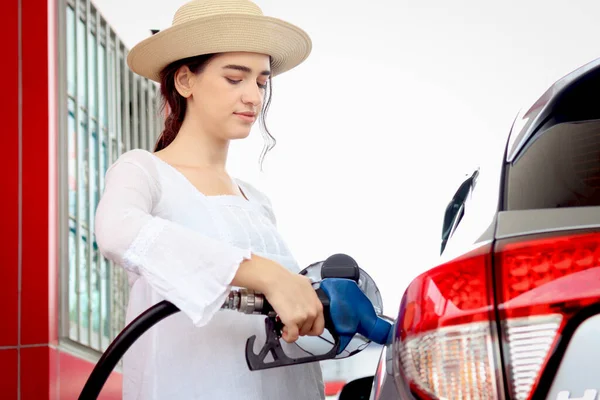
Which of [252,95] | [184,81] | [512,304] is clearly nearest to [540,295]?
[512,304]

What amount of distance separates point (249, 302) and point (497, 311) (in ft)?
1.37

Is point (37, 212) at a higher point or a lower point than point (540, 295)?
higher

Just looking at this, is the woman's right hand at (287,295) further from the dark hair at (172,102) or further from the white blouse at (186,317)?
the dark hair at (172,102)

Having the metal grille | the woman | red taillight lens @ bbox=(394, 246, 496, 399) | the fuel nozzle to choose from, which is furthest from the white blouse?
the metal grille

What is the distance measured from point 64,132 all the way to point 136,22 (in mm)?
5260

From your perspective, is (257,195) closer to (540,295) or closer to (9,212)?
(540,295)

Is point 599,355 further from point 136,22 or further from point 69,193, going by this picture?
point 136,22

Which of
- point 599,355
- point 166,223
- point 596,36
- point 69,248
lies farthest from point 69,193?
point 596,36

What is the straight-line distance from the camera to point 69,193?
426 cm

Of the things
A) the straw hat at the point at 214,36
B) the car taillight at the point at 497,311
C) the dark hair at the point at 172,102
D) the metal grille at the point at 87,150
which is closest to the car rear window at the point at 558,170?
the car taillight at the point at 497,311

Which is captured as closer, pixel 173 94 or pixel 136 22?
pixel 173 94

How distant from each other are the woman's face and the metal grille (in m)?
2.18

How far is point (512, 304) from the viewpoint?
2.87 feet

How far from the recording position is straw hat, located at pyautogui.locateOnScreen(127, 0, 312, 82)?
1.75m
